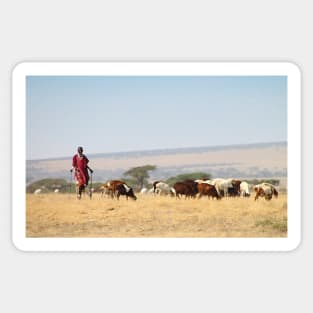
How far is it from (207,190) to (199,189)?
0.05 metres

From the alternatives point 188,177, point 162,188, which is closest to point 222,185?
point 188,177

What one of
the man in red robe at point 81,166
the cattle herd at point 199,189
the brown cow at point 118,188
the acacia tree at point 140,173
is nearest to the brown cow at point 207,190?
the cattle herd at point 199,189

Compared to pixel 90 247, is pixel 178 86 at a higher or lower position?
higher

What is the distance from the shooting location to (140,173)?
17.7ft

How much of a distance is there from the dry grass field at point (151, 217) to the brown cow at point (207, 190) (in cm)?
5

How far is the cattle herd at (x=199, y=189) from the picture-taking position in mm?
5379

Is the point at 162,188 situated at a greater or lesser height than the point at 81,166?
lesser

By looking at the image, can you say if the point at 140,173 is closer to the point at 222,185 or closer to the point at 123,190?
the point at 123,190

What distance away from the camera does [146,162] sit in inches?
212

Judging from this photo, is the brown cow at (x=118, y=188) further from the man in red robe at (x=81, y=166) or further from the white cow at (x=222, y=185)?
the white cow at (x=222, y=185)
